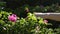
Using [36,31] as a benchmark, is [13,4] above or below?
below

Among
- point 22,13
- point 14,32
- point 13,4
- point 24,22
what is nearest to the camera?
point 14,32

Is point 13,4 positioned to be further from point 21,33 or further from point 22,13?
point 21,33

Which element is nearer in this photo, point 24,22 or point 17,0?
point 24,22

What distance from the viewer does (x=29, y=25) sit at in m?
4.10

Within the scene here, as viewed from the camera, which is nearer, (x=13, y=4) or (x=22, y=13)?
(x=22, y=13)

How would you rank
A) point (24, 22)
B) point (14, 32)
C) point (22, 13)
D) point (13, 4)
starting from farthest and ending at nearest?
point (13, 4), point (22, 13), point (24, 22), point (14, 32)

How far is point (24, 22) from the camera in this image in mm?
4172

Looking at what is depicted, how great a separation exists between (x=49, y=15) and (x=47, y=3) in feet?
9.43

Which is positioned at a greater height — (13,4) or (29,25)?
(29,25)

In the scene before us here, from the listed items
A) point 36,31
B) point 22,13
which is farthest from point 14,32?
point 22,13

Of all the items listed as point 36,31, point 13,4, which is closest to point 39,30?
point 36,31

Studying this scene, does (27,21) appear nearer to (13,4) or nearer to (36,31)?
(36,31)

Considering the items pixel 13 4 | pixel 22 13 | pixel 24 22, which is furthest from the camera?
pixel 13 4

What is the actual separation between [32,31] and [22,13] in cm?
203
